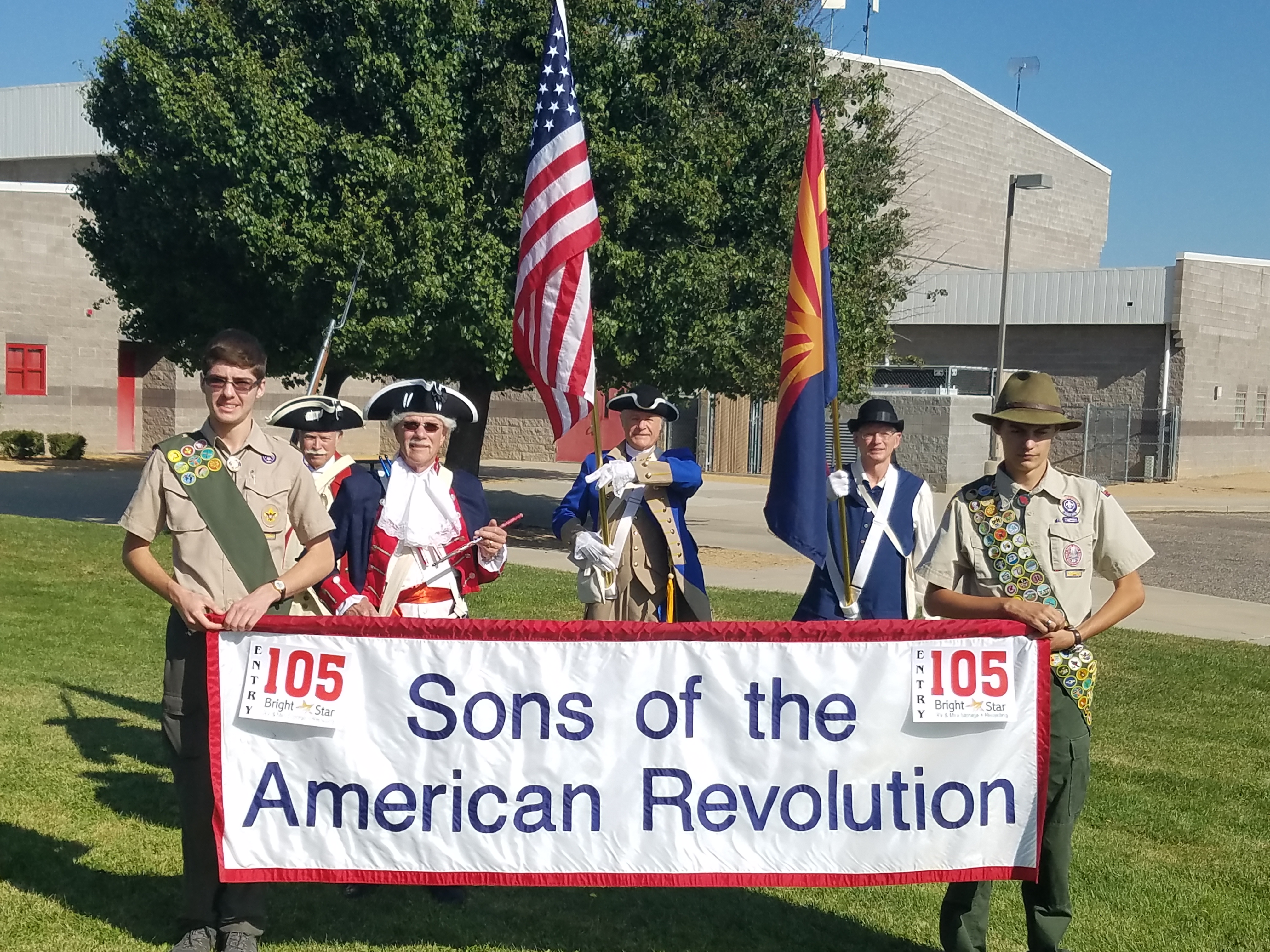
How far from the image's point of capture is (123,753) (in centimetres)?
677

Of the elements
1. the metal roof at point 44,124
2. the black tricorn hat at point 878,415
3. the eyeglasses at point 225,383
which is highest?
the metal roof at point 44,124

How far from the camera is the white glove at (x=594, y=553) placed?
554 centimetres

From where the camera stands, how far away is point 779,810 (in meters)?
4.12

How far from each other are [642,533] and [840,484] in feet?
3.17

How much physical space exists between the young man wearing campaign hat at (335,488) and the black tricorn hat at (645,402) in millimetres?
1267

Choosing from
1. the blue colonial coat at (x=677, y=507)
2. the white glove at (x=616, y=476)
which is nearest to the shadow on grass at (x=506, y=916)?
the blue colonial coat at (x=677, y=507)

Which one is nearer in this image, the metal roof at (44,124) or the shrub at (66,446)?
the shrub at (66,446)

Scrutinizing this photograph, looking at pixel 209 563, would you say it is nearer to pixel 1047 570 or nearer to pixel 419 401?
pixel 419 401

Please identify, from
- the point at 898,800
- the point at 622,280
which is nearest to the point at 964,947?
the point at 898,800

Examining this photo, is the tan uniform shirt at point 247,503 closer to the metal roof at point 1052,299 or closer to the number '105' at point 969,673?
the number '105' at point 969,673

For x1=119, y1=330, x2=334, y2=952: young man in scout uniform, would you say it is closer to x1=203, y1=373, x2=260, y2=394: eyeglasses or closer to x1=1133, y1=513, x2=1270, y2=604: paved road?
x1=203, y1=373, x2=260, y2=394: eyeglasses

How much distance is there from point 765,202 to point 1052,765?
1228 cm

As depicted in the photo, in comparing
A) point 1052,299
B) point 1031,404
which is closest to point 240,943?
point 1031,404

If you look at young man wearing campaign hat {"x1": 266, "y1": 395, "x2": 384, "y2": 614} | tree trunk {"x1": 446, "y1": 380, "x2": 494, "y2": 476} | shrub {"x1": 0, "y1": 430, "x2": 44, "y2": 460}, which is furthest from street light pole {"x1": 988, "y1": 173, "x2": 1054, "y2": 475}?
shrub {"x1": 0, "y1": 430, "x2": 44, "y2": 460}
